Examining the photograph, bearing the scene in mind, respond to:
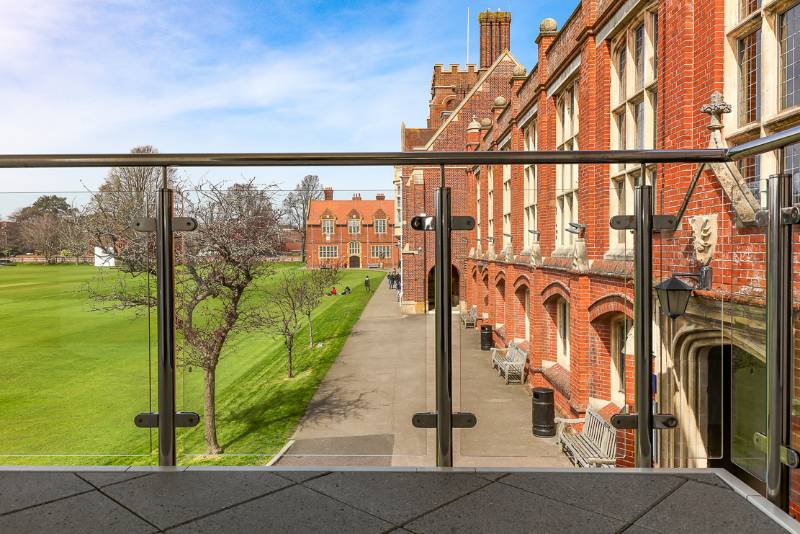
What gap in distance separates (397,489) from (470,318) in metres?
0.91

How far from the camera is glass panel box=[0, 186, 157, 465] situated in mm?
2643

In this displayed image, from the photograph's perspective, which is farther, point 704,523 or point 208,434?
point 208,434

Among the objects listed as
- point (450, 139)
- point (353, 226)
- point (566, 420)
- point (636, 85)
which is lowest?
point (566, 420)

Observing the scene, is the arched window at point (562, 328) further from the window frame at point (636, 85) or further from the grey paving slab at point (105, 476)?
the window frame at point (636, 85)

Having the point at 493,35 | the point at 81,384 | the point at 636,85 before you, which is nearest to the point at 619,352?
the point at 81,384

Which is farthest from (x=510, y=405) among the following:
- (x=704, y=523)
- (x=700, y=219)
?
(x=700, y=219)

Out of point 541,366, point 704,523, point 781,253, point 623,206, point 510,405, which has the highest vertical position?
point 623,206

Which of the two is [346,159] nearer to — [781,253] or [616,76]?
[781,253]

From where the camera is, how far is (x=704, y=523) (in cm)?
201

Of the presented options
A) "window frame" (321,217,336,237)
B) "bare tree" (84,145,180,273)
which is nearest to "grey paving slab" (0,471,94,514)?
"bare tree" (84,145,180,273)

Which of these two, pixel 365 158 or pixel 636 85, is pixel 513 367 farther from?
pixel 636 85

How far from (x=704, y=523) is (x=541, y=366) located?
3.01 ft

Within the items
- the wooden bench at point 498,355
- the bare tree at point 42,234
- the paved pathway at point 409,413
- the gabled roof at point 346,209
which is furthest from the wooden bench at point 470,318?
the bare tree at point 42,234

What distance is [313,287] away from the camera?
138 inches
